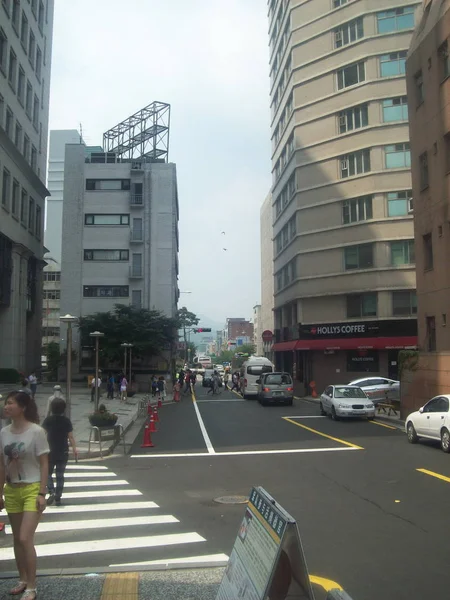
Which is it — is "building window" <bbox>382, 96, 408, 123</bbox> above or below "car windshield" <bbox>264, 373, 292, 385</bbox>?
above

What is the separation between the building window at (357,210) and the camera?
150 feet

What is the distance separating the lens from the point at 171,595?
17.9ft

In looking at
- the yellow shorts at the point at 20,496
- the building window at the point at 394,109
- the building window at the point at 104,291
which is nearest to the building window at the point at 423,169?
the building window at the point at 394,109

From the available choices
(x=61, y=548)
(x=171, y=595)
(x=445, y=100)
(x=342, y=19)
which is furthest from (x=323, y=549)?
(x=342, y=19)

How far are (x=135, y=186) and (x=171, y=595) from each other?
5786cm

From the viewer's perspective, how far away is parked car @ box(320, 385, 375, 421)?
81.6 ft

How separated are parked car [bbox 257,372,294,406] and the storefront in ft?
33.4

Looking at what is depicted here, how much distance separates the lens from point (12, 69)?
1679 inches

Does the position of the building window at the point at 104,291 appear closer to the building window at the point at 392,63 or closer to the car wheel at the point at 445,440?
the building window at the point at 392,63

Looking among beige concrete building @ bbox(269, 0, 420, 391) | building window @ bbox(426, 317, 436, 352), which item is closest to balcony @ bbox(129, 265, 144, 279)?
beige concrete building @ bbox(269, 0, 420, 391)

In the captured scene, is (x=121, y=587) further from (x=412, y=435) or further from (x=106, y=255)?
(x=106, y=255)

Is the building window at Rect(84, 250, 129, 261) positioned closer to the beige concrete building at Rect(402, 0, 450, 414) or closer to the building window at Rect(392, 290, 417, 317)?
the building window at Rect(392, 290, 417, 317)

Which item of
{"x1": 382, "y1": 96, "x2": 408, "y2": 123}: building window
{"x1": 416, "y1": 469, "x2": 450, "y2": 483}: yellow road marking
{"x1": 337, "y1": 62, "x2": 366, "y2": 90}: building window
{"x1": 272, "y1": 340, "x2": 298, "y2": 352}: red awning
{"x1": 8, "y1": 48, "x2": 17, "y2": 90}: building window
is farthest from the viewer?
{"x1": 272, "y1": 340, "x2": 298, "y2": 352}: red awning

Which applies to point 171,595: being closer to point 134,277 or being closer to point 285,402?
point 285,402
